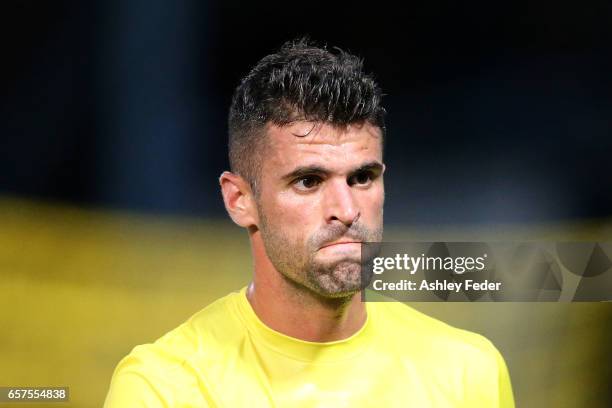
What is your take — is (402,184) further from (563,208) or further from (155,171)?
(155,171)

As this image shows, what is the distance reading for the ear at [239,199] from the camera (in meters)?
2.57

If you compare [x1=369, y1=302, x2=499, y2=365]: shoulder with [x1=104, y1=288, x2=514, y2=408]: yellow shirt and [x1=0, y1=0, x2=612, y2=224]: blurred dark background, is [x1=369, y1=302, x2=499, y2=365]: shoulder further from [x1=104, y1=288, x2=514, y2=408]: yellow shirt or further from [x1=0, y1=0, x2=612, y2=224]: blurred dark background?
[x1=0, y1=0, x2=612, y2=224]: blurred dark background

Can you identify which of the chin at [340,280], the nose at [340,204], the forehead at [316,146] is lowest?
the chin at [340,280]

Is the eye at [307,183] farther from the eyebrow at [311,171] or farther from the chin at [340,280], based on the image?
the chin at [340,280]

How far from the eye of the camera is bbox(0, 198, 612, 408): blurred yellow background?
2.93 m

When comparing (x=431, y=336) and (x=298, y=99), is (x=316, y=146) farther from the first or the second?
(x=431, y=336)

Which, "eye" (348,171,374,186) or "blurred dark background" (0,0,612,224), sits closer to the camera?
"eye" (348,171,374,186)

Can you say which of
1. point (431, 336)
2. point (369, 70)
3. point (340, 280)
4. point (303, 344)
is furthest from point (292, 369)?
point (369, 70)

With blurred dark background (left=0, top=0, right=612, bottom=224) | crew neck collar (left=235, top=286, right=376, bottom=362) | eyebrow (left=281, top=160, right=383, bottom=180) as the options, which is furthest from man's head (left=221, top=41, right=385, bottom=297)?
blurred dark background (left=0, top=0, right=612, bottom=224)

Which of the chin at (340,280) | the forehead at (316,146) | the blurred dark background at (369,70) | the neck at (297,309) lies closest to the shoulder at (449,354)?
the neck at (297,309)

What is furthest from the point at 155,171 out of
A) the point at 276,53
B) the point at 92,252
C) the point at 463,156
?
the point at 463,156

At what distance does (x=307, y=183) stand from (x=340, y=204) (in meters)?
0.11

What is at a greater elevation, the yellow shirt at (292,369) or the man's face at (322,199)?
the man's face at (322,199)

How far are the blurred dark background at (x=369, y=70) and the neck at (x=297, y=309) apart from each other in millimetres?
469
